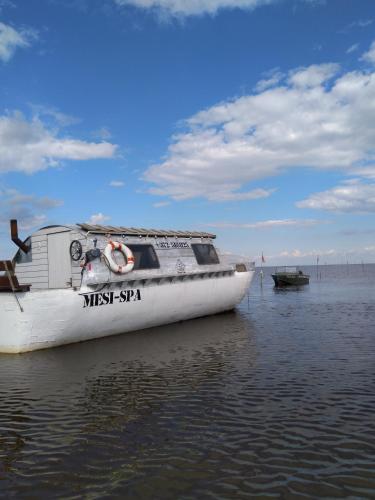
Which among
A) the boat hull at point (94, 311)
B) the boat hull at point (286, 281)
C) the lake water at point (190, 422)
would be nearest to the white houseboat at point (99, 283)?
the boat hull at point (94, 311)

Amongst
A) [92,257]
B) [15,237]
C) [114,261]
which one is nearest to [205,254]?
[114,261]

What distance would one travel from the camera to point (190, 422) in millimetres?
8273

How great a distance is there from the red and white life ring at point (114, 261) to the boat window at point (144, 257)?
0.88m

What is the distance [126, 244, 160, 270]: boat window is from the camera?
62.8 feet

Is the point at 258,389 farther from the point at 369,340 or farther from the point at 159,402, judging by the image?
the point at 369,340

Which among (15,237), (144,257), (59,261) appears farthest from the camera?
(144,257)

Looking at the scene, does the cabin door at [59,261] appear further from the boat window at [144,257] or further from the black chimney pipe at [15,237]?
the boat window at [144,257]

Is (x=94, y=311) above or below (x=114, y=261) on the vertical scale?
below

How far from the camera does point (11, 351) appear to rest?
15.1 meters

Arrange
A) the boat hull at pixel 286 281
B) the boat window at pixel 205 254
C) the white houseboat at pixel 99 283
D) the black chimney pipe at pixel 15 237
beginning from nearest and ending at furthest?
the white houseboat at pixel 99 283
the black chimney pipe at pixel 15 237
the boat window at pixel 205 254
the boat hull at pixel 286 281

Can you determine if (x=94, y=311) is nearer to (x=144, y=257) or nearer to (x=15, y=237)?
(x=144, y=257)

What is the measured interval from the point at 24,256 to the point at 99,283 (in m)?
5.85

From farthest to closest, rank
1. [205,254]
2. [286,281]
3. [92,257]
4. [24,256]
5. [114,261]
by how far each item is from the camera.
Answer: [286,281]
[205,254]
[24,256]
[114,261]
[92,257]

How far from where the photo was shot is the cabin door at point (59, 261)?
18.2m
